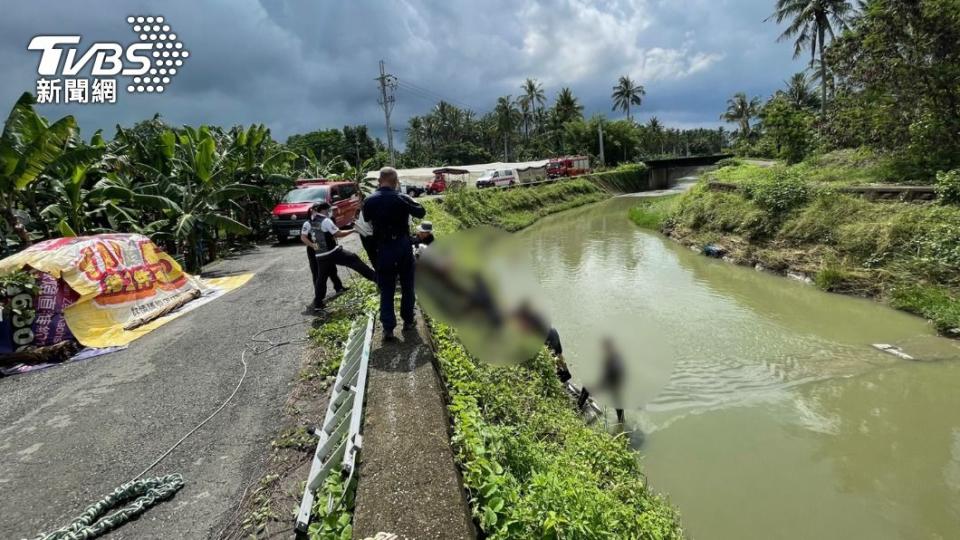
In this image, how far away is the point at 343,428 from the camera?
3738mm

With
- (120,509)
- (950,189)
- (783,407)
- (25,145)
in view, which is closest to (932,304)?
(950,189)

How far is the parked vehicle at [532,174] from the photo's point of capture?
139 ft

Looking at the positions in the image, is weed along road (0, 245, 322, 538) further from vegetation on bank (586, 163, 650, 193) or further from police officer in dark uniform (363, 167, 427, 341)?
vegetation on bank (586, 163, 650, 193)

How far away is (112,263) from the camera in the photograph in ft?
25.7

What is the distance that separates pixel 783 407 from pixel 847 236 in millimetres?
9100

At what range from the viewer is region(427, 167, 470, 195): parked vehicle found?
36.5 metres

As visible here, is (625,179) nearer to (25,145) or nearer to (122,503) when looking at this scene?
(25,145)

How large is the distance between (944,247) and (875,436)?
760 cm

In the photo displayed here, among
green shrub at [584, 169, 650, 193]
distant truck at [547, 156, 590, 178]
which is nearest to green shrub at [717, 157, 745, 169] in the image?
green shrub at [584, 169, 650, 193]

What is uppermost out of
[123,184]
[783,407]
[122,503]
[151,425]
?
[123,184]

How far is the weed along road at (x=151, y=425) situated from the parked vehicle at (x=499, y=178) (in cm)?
3129

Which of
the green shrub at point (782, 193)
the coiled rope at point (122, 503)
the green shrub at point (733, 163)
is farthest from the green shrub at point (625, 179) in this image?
the coiled rope at point (122, 503)

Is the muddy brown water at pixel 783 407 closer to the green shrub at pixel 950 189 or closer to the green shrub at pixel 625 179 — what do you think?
the green shrub at pixel 950 189

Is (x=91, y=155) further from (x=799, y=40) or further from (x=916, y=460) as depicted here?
(x=799, y=40)
